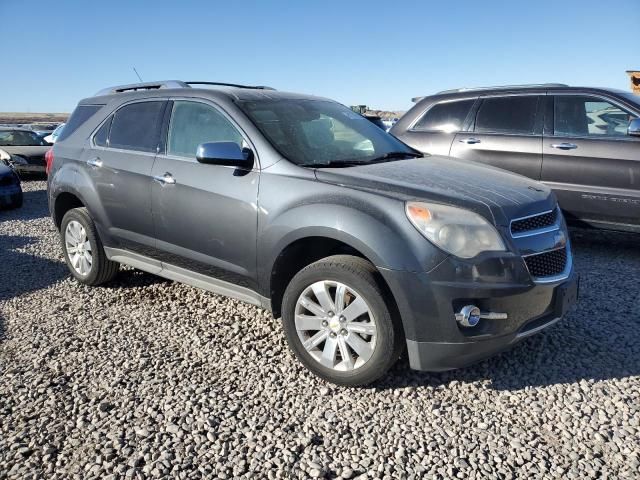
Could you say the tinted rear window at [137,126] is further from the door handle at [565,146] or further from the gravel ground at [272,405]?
the door handle at [565,146]

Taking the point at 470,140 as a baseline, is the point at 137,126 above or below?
above

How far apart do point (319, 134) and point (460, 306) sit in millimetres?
1743

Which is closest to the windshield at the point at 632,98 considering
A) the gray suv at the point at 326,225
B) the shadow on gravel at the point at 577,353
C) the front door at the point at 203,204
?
the shadow on gravel at the point at 577,353

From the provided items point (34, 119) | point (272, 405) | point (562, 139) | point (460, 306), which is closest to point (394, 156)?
point (460, 306)

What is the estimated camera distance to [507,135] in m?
6.09

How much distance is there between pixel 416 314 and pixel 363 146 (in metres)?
1.65

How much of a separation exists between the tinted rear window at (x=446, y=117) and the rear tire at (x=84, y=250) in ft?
13.5

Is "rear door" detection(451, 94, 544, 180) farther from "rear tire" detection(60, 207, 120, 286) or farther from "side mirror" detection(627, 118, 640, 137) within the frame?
"rear tire" detection(60, 207, 120, 286)

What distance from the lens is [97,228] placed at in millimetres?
4582

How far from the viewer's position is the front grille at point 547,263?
286 cm

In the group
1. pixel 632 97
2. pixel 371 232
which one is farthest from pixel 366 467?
pixel 632 97

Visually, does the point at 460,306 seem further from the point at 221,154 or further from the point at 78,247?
the point at 78,247

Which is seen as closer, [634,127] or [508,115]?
[634,127]

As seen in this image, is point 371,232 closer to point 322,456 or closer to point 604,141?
point 322,456
